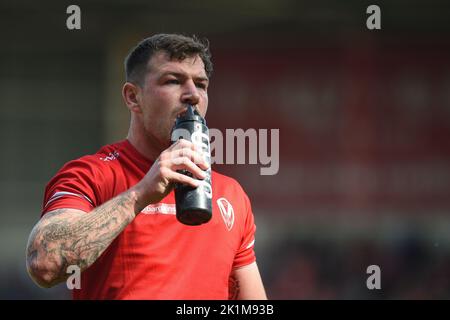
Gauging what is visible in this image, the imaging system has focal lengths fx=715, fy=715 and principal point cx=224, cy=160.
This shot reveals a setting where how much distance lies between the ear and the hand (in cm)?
71

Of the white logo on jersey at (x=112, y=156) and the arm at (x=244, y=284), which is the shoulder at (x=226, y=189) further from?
the white logo on jersey at (x=112, y=156)

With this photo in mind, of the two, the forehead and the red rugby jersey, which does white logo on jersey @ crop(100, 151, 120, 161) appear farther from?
the forehead

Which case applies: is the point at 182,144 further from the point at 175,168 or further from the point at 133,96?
the point at 133,96

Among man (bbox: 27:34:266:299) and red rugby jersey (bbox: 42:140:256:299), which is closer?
man (bbox: 27:34:266:299)

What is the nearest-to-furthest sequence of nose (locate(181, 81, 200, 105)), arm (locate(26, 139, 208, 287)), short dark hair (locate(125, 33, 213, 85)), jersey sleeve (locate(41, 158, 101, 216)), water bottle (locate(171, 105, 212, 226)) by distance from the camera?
water bottle (locate(171, 105, 212, 226)), arm (locate(26, 139, 208, 287)), jersey sleeve (locate(41, 158, 101, 216)), nose (locate(181, 81, 200, 105)), short dark hair (locate(125, 33, 213, 85))

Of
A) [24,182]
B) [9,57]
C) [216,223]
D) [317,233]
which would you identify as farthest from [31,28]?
[216,223]

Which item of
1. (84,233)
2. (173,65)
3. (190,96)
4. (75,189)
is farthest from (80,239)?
(173,65)

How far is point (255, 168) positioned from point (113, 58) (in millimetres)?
3386

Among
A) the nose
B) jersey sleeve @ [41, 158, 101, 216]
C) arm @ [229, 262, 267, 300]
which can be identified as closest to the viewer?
jersey sleeve @ [41, 158, 101, 216]

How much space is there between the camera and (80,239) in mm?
2350

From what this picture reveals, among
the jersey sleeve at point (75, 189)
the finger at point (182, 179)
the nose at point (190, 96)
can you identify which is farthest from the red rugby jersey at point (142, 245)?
the finger at point (182, 179)

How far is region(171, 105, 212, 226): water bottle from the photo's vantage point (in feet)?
7.28

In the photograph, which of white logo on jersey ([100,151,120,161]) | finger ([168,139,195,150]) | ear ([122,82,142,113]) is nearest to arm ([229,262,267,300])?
white logo on jersey ([100,151,120,161])

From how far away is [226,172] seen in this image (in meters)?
9.18
